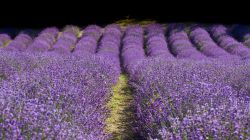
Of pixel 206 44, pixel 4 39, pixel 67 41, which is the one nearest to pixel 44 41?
pixel 67 41

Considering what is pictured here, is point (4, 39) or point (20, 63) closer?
point (20, 63)

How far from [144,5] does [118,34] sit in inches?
130

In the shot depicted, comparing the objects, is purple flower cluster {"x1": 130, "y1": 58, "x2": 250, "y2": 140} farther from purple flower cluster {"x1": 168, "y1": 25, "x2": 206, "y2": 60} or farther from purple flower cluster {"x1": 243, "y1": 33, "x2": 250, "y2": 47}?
purple flower cluster {"x1": 243, "y1": 33, "x2": 250, "y2": 47}

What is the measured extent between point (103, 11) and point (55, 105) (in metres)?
13.7

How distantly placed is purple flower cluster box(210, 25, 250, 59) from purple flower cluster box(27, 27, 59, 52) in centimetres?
447

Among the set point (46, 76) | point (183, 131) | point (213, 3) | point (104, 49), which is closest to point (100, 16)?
point (213, 3)

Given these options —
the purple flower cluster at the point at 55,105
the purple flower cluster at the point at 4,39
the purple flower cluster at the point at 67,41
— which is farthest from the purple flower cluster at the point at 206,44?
the purple flower cluster at the point at 4,39

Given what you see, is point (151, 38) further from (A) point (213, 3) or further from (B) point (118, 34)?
(A) point (213, 3)

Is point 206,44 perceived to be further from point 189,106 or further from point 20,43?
point 189,106

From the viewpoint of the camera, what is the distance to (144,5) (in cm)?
1709

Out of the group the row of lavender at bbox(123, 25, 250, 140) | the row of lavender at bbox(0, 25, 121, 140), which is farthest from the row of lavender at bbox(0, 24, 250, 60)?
the row of lavender at bbox(123, 25, 250, 140)

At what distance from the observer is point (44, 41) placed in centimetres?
1252

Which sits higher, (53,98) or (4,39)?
(4,39)

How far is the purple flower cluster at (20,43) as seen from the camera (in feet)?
37.6
